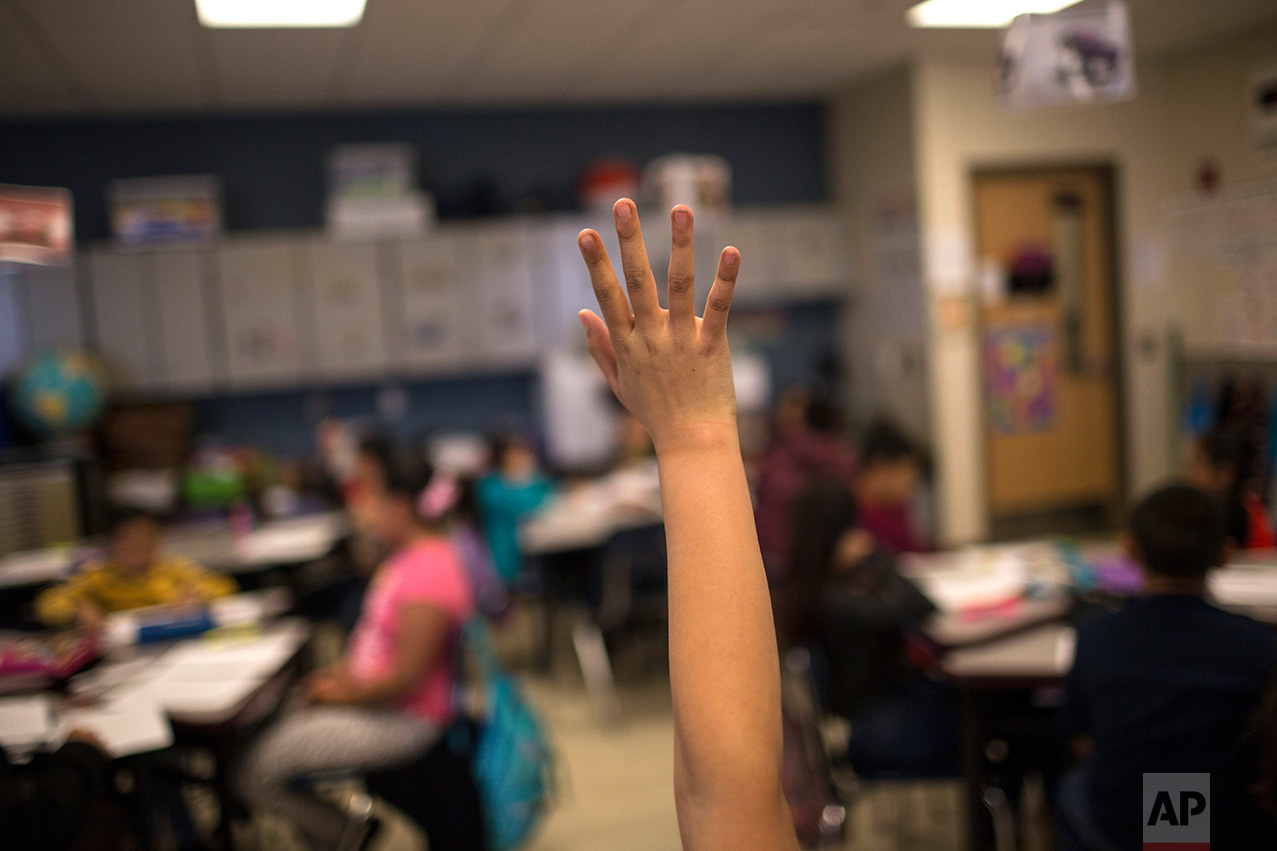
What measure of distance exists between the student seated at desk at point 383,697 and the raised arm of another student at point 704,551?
1.67 m

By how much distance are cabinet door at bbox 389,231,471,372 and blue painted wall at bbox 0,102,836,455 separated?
0.35m

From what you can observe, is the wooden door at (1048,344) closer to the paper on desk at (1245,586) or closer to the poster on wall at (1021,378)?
the poster on wall at (1021,378)

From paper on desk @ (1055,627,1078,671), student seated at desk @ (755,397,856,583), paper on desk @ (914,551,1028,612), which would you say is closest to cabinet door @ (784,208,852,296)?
student seated at desk @ (755,397,856,583)

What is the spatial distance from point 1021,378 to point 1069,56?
363cm

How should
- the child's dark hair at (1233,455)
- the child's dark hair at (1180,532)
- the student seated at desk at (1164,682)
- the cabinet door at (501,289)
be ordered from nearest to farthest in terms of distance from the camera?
1. the student seated at desk at (1164,682)
2. the child's dark hair at (1180,532)
3. the child's dark hair at (1233,455)
4. the cabinet door at (501,289)

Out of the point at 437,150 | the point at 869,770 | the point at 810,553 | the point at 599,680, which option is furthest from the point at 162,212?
the point at 869,770

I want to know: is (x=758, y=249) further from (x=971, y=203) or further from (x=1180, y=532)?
(x=1180, y=532)

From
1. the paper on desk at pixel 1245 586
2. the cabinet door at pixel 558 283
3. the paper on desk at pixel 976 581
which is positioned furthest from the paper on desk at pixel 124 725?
the cabinet door at pixel 558 283

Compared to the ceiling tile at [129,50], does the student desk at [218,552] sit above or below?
below

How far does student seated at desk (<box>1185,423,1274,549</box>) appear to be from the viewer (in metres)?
2.77

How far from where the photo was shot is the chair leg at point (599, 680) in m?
3.83

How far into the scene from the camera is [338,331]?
543 centimetres

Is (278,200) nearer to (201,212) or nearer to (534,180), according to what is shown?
(201,212)

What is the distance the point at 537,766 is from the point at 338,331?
12.0ft
